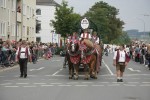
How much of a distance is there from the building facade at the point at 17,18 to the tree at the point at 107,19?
130 feet

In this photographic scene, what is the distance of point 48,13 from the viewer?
9950cm

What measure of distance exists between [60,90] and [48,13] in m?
83.7

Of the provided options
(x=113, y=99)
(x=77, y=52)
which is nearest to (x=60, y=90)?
(x=113, y=99)

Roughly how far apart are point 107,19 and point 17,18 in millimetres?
59237

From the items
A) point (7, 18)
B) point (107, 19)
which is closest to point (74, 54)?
point (7, 18)

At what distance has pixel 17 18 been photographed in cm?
5809

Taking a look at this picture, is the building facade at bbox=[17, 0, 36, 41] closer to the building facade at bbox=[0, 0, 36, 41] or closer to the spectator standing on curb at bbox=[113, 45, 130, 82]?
the building facade at bbox=[0, 0, 36, 41]

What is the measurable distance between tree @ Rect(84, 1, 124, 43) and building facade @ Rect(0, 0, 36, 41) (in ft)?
130

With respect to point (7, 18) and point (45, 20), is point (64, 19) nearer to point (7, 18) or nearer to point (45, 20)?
point (7, 18)

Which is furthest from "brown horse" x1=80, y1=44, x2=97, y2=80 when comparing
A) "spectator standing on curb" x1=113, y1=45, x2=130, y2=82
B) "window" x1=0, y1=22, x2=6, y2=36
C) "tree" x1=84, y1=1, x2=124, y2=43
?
"tree" x1=84, y1=1, x2=124, y2=43

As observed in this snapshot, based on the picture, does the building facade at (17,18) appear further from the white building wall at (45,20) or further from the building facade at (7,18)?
the white building wall at (45,20)

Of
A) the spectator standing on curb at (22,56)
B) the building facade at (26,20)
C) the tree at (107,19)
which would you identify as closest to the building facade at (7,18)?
the building facade at (26,20)

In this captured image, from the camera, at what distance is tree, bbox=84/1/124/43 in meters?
110

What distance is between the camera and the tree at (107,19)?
110250 millimetres
